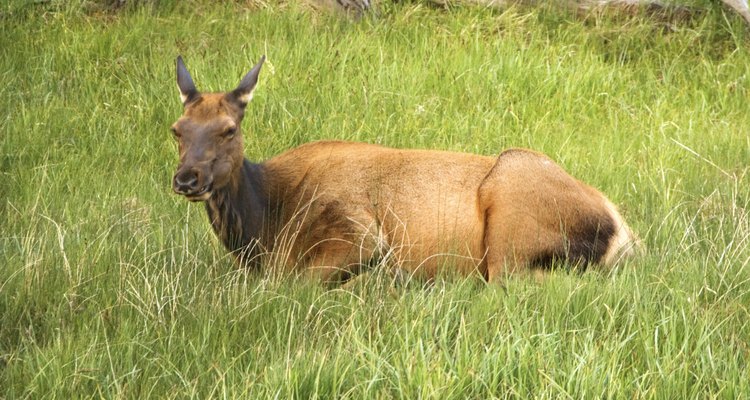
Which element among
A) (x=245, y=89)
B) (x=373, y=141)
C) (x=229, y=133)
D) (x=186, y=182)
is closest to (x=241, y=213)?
(x=229, y=133)

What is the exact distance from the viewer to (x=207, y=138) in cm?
607

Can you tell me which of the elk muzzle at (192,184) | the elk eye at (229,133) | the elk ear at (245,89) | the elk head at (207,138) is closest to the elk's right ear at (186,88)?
the elk head at (207,138)

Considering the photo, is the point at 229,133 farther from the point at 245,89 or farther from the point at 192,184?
the point at 192,184

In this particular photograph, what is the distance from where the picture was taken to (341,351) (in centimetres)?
452

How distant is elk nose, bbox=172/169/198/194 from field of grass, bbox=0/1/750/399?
1.05ft

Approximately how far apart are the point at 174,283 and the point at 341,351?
4.12ft

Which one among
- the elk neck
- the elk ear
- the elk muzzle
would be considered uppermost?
the elk ear

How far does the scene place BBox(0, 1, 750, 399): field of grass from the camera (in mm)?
4441

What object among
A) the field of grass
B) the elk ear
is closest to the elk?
the elk ear

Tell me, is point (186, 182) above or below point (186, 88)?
below

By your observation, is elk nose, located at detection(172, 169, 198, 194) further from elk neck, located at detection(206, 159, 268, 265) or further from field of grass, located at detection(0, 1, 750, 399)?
elk neck, located at detection(206, 159, 268, 265)

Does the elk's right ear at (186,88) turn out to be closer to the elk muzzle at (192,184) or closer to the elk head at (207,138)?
the elk head at (207,138)

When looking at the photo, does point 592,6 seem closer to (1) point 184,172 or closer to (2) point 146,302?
(1) point 184,172

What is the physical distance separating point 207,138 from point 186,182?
0.39 m
